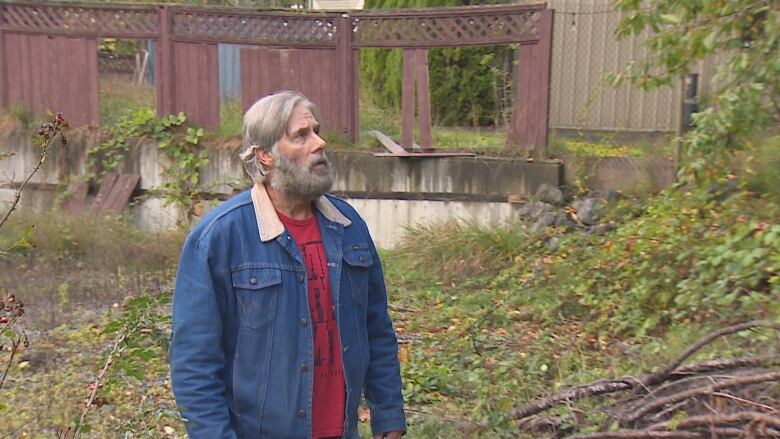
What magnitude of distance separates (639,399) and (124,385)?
11.4ft

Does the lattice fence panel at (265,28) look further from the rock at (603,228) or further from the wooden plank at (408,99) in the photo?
the rock at (603,228)

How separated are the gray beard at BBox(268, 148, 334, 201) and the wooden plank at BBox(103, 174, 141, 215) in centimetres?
787

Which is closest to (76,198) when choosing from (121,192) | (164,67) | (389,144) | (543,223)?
(121,192)

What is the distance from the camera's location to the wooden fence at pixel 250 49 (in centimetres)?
999

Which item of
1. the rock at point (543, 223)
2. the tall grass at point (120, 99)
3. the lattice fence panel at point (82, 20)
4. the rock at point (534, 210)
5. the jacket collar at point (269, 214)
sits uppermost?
the lattice fence panel at point (82, 20)

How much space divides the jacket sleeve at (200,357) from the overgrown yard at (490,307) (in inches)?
15.8

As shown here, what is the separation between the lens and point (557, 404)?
4797 millimetres

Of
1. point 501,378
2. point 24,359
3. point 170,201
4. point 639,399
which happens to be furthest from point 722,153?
point 170,201

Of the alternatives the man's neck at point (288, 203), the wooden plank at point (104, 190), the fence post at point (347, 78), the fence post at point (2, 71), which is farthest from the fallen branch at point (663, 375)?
the fence post at point (2, 71)

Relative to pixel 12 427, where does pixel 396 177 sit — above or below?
above

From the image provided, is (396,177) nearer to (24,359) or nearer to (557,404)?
(24,359)

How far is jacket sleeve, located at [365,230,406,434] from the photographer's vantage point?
11.1 feet

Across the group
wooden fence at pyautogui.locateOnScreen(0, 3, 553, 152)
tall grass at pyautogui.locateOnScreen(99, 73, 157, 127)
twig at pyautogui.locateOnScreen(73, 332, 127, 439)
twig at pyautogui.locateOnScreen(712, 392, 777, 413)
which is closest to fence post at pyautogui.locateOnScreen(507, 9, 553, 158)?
wooden fence at pyautogui.locateOnScreen(0, 3, 553, 152)

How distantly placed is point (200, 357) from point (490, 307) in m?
4.77
